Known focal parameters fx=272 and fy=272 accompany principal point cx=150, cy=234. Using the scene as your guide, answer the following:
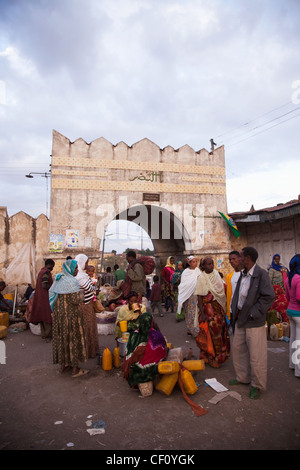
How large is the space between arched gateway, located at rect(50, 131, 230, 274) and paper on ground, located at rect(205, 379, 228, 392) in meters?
7.06

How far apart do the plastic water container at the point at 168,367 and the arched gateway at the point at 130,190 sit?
278 inches

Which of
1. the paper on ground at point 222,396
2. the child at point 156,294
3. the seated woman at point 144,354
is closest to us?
the paper on ground at point 222,396

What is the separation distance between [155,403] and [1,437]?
1664 millimetres

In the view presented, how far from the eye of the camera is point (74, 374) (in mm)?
4164

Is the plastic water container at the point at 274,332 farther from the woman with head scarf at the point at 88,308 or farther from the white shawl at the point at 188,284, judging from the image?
the woman with head scarf at the point at 88,308

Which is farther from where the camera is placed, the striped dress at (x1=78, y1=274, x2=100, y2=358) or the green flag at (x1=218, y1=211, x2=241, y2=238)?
the green flag at (x1=218, y1=211, x2=241, y2=238)

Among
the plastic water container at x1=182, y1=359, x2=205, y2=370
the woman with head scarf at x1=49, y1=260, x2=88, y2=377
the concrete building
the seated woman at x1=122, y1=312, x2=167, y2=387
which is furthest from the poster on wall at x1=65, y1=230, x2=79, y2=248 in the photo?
the plastic water container at x1=182, y1=359, x2=205, y2=370

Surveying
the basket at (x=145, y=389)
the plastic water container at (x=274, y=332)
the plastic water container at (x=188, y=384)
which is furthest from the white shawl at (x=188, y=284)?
the basket at (x=145, y=389)

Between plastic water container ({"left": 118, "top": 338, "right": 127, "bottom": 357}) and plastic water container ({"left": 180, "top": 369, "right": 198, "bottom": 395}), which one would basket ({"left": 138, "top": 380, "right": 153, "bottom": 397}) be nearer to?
plastic water container ({"left": 180, "top": 369, "right": 198, "bottom": 395})

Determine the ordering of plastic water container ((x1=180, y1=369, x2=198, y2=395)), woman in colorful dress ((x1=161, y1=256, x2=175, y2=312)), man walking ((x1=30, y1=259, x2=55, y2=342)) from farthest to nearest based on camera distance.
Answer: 1. woman in colorful dress ((x1=161, y1=256, x2=175, y2=312))
2. man walking ((x1=30, y1=259, x2=55, y2=342))
3. plastic water container ((x1=180, y1=369, x2=198, y2=395))

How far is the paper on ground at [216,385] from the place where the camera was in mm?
3588

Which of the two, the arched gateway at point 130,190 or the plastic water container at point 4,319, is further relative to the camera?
the arched gateway at point 130,190

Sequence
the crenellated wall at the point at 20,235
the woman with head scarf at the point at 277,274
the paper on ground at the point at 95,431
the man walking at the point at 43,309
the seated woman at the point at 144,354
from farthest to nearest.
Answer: the crenellated wall at the point at 20,235 < the woman with head scarf at the point at 277,274 < the man walking at the point at 43,309 < the seated woman at the point at 144,354 < the paper on ground at the point at 95,431

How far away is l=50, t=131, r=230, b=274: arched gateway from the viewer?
10.2 m
